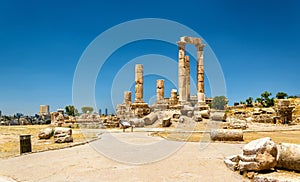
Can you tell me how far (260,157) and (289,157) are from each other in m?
0.69

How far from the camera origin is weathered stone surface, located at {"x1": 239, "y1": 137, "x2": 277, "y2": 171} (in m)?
6.29

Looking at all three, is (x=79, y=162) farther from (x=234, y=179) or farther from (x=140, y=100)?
(x=140, y=100)

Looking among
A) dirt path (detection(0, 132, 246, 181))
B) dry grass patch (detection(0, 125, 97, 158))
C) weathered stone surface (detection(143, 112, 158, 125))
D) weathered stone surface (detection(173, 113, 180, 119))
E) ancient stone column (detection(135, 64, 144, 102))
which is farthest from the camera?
ancient stone column (detection(135, 64, 144, 102))

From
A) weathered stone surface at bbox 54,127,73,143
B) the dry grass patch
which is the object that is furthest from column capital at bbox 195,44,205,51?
Answer: weathered stone surface at bbox 54,127,73,143

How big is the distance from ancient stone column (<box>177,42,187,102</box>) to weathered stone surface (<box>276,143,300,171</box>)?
24.5 m

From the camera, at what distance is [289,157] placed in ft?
21.0

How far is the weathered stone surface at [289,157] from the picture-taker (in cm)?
627

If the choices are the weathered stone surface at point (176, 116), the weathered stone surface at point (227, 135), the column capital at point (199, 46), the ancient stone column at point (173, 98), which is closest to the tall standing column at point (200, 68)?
the column capital at point (199, 46)

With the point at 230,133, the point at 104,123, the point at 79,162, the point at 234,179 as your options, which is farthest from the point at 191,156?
the point at 104,123

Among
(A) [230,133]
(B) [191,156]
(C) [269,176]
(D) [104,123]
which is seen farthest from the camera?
(D) [104,123]

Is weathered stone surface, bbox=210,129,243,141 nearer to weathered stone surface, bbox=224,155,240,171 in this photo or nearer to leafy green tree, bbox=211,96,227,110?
weathered stone surface, bbox=224,155,240,171

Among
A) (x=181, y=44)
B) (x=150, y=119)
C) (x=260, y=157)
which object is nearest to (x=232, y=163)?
(x=260, y=157)

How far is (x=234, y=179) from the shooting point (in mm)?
6188

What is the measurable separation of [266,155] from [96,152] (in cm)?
601
